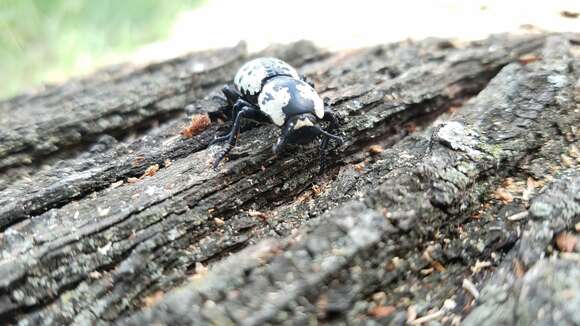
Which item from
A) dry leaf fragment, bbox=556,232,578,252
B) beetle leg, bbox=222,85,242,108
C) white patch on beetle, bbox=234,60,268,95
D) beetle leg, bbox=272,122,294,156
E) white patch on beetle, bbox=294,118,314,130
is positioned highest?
white patch on beetle, bbox=234,60,268,95

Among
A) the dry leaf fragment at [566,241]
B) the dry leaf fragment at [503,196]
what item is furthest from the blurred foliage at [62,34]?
the dry leaf fragment at [566,241]

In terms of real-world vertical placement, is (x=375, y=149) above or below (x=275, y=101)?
below

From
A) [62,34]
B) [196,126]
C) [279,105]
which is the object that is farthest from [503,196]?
[62,34]

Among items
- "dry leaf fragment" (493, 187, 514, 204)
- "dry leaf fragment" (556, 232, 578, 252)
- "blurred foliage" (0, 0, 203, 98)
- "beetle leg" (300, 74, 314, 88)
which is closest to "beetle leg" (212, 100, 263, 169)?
"beetle leg" (300, 74, 314, 88)

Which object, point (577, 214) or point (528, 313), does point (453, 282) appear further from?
point (577, 214)

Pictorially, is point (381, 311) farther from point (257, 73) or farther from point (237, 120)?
point (257, 73)

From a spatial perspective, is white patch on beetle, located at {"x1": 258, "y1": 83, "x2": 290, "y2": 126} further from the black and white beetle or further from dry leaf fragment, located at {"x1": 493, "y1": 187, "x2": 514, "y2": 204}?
dry leaf fragment, located at {"x1": 493, "y1": 187, "x2": 514, "y2": 204}

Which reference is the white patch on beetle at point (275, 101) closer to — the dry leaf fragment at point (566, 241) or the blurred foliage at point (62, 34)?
the dry leaf fragment at point (566, 241)

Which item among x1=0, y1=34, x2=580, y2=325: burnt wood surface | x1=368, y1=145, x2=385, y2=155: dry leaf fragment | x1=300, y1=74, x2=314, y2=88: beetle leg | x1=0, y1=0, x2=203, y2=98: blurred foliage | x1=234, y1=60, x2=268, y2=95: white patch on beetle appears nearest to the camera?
x1=0, y1=34, x2=580, y2=325: burnt wood surface
